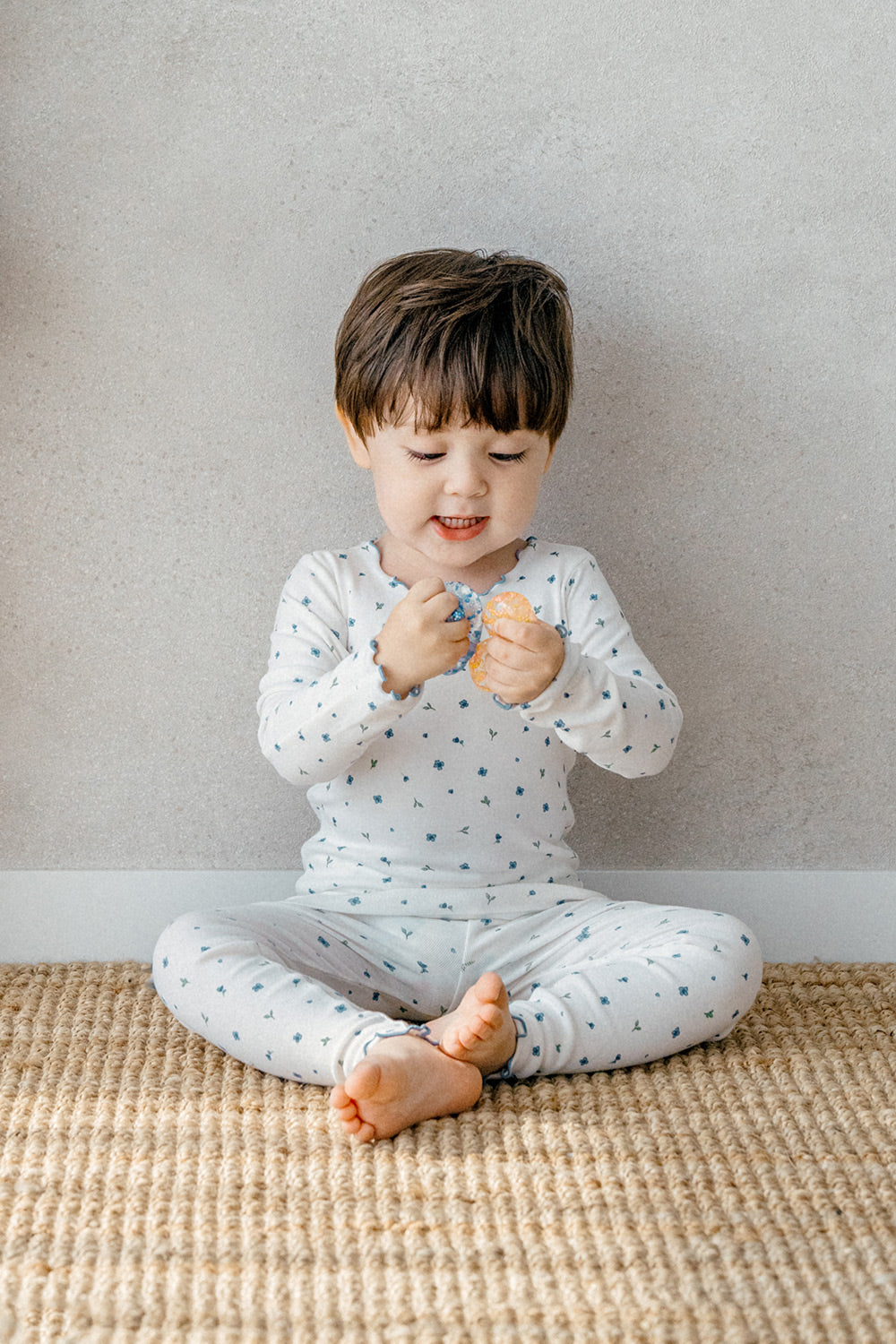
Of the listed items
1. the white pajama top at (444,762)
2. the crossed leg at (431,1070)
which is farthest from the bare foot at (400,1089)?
the white pajama top at (444,762)

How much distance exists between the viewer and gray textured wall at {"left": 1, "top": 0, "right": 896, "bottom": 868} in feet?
3.76

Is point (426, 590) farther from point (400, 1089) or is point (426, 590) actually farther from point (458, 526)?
point (400, 1089)

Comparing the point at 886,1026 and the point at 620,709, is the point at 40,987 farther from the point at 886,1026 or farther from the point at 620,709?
the point at 886,1026

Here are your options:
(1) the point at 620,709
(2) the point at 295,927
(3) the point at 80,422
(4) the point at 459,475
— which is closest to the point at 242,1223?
(2) the point at 295,927

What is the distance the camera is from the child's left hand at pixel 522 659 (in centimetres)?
85

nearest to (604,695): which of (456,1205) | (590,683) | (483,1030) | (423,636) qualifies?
(590,683)

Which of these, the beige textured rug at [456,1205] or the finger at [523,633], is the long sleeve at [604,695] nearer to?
the finger at [523,633]

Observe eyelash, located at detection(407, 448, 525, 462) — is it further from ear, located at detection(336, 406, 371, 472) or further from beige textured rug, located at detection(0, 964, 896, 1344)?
beige textured rug, located at detection(0, 964, 896, 1344)

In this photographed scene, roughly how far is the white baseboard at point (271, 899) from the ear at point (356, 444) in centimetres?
42

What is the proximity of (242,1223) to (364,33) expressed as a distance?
1012 mm

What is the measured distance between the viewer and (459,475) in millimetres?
974

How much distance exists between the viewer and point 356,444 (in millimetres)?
1068

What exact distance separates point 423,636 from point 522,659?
0.23 feet

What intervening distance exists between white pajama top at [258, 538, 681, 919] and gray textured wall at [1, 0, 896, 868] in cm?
12
